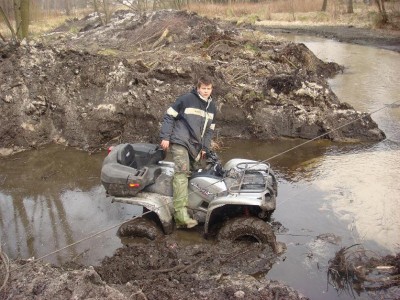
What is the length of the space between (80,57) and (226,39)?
581 centimetres

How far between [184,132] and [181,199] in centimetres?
81

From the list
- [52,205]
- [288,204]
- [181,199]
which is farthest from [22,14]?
[288,204]

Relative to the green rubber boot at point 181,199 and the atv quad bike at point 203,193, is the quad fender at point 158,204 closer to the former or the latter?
the atv quad bike at point 203,193

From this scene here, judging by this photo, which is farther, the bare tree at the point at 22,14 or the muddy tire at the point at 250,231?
the bare tree at the point at 22,14

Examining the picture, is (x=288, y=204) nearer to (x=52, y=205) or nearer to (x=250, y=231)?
(x=250, y=231)

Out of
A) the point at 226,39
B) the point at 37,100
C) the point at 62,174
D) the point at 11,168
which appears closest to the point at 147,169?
the point at 62,174

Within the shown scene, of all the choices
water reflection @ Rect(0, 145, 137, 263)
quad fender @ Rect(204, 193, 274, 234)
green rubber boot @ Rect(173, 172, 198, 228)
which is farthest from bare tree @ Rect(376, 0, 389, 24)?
quad fender @ Rect(204, 193, 274, 234)

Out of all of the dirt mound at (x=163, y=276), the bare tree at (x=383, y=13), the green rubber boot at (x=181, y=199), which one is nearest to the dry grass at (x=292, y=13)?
the bare tree at (x=383, y=13)

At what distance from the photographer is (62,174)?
7.21 metres

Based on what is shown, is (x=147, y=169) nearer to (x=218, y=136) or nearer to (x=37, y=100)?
(x=218, y=136)

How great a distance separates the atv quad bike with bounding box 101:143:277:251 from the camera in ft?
15.5

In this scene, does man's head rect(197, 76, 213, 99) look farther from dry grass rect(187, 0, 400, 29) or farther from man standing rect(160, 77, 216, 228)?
dry grass rect(187, 0, 400, 29)

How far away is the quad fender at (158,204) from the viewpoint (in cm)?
504

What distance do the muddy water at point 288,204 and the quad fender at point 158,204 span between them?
287 mm
